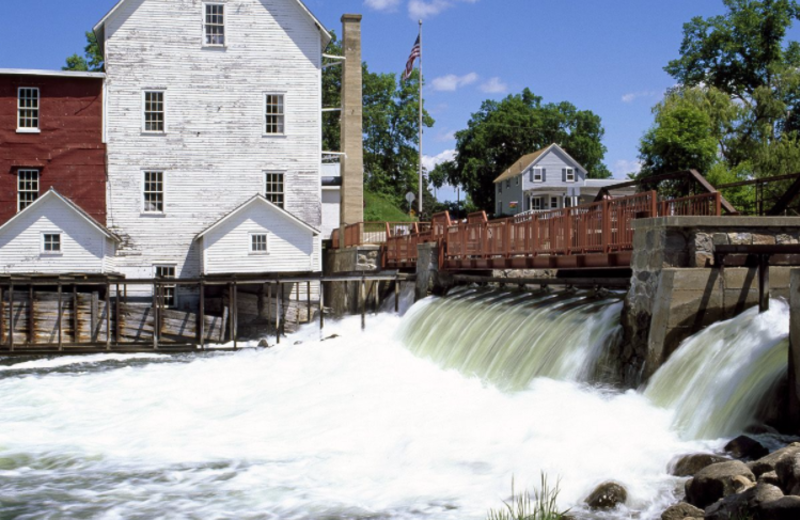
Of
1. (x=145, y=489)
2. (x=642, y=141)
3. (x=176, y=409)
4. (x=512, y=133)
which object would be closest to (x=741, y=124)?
(x=642, y=141)

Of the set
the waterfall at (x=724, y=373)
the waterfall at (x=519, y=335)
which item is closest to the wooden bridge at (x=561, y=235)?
the waterfall at (x=519, y=335)

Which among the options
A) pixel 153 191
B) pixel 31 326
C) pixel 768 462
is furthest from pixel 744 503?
pixel 153 191

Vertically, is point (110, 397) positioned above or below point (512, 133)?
below

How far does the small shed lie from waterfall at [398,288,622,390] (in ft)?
34.6

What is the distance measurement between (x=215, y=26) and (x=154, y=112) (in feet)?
14.0

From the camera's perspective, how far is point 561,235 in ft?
57.4

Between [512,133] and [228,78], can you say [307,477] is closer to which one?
[228,78]

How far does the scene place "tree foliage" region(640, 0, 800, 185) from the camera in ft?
161

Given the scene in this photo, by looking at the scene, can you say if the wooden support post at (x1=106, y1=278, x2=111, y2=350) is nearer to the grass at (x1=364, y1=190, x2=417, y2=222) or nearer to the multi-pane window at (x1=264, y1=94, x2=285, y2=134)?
the multi-pane window at (x1=264, y1=94, x2=285, y2=134)

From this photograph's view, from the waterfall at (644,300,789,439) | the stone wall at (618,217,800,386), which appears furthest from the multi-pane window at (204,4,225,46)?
the waterfall at (644,300,789,439)

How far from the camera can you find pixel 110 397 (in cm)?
2002

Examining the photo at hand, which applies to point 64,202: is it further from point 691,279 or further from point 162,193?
point 691,279

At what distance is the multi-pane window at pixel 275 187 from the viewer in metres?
35.2

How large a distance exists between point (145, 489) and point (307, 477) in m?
2.20
